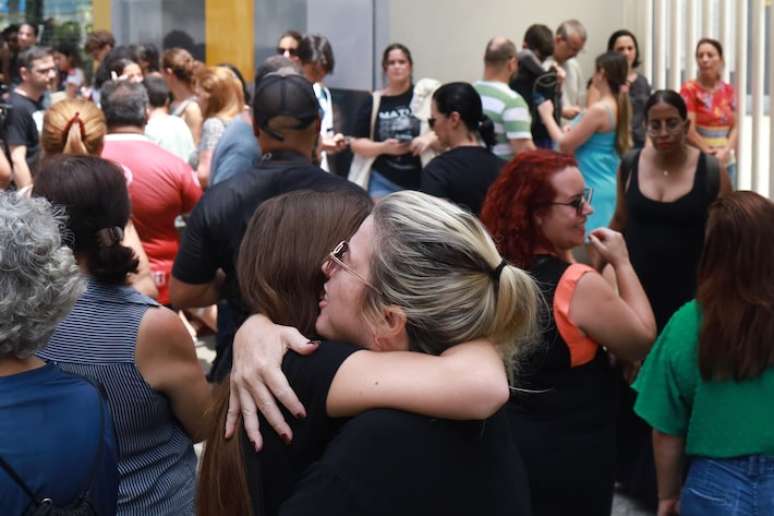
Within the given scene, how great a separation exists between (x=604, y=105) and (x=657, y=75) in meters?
2.54

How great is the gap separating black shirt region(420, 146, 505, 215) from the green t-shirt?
201cm

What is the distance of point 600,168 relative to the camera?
299 inches

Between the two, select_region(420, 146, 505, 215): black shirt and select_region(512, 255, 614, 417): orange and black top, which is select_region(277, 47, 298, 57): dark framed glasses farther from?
select_region(512, 255, 614, 417): orange and black top

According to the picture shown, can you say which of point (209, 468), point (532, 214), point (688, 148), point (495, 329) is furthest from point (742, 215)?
point (688, 148)

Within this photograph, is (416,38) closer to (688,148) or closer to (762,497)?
(688,148)

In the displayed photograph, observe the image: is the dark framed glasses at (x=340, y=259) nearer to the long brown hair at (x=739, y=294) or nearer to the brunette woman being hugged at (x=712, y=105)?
the long brown hair at (x=739, y=294)

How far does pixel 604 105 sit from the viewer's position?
7.52 m

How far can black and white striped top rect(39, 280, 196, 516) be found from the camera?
294 centimetres

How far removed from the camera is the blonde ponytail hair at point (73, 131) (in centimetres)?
529

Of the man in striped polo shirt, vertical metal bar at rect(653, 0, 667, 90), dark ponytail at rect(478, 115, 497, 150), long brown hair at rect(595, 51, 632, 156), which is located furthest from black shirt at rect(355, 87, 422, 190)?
vertical metal bar at rect(653, 0, 667, 90)

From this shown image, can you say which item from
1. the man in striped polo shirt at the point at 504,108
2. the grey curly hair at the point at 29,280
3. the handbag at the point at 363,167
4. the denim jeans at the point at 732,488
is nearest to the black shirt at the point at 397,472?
the grey curly hair at the point at 29,280

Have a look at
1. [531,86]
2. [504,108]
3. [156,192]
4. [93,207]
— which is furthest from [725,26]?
[93,207]

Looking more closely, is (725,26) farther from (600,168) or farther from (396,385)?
(396,385)

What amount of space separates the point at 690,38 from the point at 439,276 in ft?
25.7
